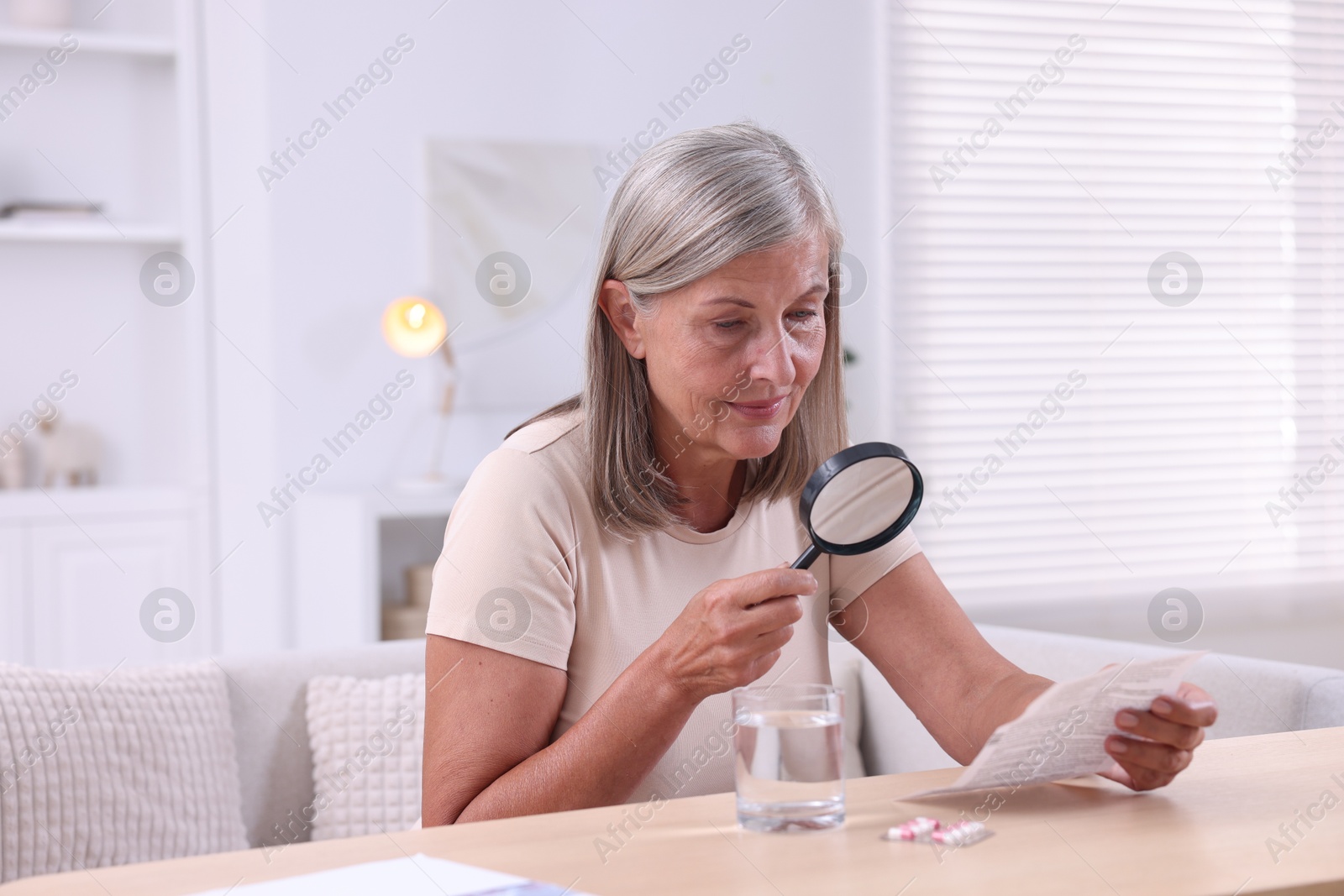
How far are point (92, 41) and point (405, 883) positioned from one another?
11.9 feet

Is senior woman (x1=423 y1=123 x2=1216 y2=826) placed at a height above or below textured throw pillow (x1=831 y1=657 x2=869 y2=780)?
above

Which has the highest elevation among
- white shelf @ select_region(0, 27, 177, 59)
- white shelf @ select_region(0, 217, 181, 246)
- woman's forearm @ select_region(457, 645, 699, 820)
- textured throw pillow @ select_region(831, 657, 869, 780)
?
white shelf @ select_region(0, 27, 177, 59)

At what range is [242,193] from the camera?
3717 mm

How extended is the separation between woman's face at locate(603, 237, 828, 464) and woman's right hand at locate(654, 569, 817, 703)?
0.32 meters

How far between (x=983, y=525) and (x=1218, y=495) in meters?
0.92

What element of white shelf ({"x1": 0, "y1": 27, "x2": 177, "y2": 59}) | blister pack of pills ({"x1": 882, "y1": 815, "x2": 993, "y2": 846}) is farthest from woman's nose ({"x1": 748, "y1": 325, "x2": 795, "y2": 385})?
white shelf ({"x1": 0, "y1": 27, "x2": 177, "y2": 59})

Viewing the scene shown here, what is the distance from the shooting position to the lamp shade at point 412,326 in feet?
11.7

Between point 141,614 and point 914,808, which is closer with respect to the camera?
point 914,808

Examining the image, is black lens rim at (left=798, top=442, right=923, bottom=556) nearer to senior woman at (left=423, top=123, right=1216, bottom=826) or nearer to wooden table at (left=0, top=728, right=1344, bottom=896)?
senior woman at (left=423, top=123, right=1216, bottom=826)

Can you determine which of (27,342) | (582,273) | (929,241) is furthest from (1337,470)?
(27,342)

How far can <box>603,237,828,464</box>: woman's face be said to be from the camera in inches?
56.0

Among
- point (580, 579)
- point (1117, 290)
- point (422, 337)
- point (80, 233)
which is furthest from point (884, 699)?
point (80, 233)

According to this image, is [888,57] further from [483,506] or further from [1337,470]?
[483,506]

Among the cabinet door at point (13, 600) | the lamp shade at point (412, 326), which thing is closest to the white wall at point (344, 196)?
the lamp shade at point (412, 326)
